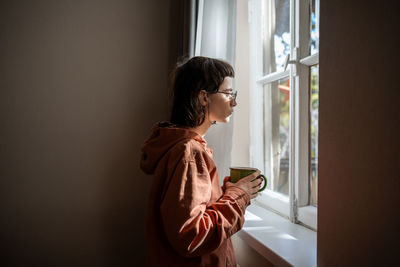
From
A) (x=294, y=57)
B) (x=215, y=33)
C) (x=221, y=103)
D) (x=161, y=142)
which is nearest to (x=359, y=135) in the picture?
(x=221, y=103)

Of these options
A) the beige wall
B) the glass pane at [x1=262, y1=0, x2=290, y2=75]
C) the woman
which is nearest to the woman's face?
the woman

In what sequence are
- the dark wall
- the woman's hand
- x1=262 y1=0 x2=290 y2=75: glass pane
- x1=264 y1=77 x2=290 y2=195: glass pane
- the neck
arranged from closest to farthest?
the dark wall
the woman's hand
the neck
x1=262 y1=0 x2=290 y2=75: glass pane
x1=264 y1=77 x2=290 y2=195: glass pane

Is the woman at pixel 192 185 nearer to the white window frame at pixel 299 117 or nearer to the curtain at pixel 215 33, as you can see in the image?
the curtain at pixel 215 33

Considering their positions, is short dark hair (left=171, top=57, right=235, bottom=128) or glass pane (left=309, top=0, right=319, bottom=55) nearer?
short dark hair (left=171, top=57, right=235, bottom=128)

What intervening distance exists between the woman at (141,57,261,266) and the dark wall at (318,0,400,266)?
26 centimetres

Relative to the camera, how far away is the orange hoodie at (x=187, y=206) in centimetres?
69

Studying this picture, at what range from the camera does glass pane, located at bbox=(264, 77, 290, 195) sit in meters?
1.48

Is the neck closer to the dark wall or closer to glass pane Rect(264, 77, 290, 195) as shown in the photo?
the dark wall

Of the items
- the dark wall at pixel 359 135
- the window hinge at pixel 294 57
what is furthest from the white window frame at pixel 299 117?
the dark wall at pixel 359 135

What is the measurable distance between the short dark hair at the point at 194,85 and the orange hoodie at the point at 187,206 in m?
0.08

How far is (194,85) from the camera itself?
35.3 inches

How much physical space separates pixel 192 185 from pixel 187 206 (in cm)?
6

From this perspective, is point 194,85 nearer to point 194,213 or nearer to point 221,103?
point 221,103

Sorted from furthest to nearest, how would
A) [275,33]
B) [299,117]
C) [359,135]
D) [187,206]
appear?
1. [275,33]
2. [299,117]
3. [187,206]
4. [359,135]
